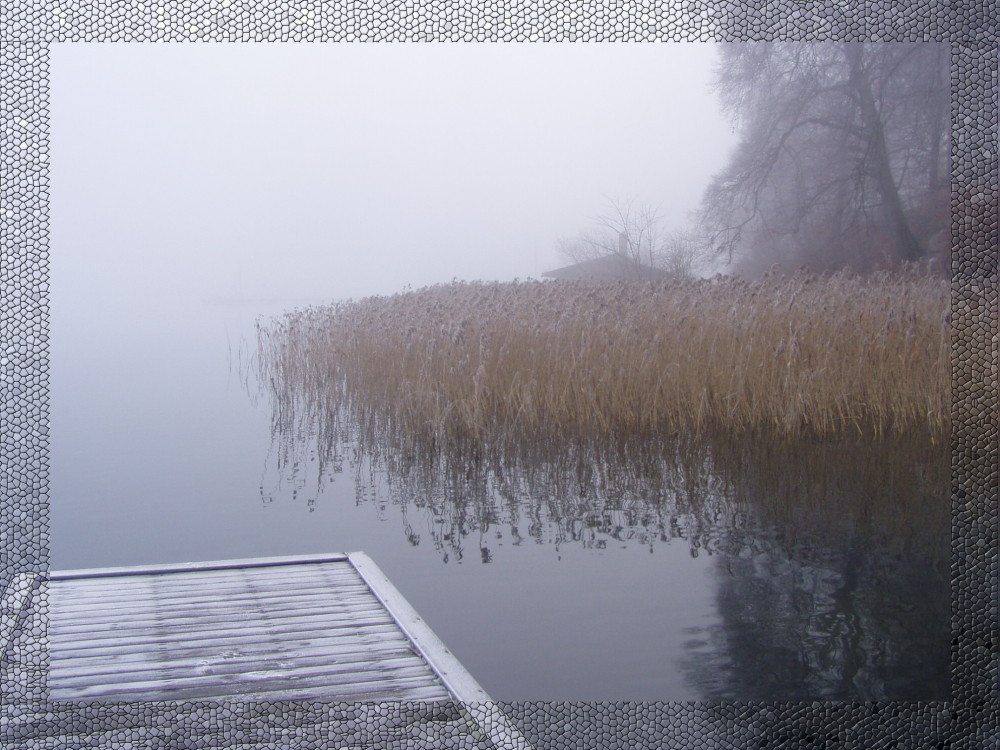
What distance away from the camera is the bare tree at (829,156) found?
6.71 feet

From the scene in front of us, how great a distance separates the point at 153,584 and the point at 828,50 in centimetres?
192

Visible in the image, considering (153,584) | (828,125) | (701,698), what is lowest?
(701,698)

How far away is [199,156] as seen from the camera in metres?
2.00

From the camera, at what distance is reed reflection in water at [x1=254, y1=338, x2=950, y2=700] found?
1.73 metres

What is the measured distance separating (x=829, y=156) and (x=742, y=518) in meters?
0.92

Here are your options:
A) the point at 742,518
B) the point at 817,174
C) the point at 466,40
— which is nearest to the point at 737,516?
the point at 742,518

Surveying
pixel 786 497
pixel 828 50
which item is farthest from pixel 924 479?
pixel 828 50

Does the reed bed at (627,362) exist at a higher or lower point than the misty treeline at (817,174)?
lower

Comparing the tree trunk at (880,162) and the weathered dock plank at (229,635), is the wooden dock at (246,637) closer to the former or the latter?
the weathered dock plank at (229,635)

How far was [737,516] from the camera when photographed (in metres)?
2.27

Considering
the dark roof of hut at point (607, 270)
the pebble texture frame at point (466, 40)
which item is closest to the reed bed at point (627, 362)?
the dark roof of hut at point (607, 270)

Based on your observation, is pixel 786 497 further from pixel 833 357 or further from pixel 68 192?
pixel 68 192

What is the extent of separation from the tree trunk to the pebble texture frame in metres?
0.70

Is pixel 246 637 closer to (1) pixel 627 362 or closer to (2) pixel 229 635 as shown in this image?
(2) pixel 229 635
